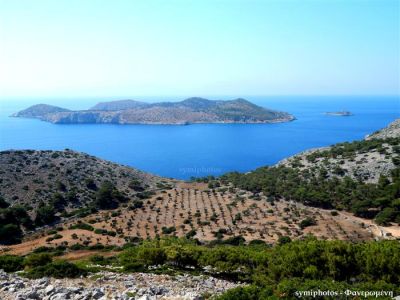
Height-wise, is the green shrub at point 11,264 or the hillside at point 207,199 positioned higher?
the green shrub at point 11,264

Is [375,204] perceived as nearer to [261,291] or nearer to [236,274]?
[236,274]

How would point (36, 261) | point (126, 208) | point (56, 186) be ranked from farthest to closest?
point (56, 186) → point (126, 208) → point (36, 261)

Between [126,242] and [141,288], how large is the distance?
2415 centimetres

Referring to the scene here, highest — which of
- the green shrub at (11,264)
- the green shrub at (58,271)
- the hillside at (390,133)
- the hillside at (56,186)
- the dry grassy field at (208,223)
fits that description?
the hillside at (390,133)

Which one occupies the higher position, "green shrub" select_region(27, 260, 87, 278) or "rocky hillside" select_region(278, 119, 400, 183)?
"green shrub" select_region(27, 260, 87, 278)

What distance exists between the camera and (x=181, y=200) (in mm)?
61188

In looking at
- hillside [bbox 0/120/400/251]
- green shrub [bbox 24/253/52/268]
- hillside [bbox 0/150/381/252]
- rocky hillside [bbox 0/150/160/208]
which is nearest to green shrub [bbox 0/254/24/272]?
green shrub [bbox 24/253/52/268]

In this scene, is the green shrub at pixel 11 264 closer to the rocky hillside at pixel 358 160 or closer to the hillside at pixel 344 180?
the hillside at pixel 344 180

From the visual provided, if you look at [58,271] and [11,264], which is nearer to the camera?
[58,271]

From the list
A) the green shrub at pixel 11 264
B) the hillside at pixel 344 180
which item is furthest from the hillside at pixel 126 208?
the green shrub at pixel 11 264

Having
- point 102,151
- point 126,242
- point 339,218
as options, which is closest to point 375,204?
point 339,218

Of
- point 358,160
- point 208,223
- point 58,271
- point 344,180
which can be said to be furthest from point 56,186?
point 358,160

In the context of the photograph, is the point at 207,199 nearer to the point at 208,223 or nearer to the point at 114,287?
the point at 208,223

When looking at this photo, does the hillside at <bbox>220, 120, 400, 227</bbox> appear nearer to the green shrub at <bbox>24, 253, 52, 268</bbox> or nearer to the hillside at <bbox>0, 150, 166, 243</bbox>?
the hillside at <bbox>0, 150, 166, 243</bbox>
